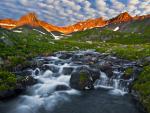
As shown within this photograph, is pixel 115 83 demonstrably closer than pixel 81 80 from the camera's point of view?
No

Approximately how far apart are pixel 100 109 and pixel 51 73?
84.5 feet

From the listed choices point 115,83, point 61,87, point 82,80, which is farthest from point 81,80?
point 115,83

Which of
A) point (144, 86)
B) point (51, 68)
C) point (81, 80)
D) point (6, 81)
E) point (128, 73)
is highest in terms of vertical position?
point (51, 68)

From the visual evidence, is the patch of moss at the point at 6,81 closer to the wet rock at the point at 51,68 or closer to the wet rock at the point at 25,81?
the wet rock at the point at 25,81

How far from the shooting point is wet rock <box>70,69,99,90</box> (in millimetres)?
56403

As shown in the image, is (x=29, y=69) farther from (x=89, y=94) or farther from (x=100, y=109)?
(x=100, y=109)

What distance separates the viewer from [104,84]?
6034cm

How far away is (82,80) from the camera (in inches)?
2227

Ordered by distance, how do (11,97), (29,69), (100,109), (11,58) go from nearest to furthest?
(100,109), (11,97), (29,69), (11,58)

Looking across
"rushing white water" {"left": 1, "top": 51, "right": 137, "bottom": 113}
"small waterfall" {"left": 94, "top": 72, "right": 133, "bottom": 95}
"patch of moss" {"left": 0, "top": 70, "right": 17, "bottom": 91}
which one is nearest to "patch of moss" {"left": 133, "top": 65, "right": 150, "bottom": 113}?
"small waterfall" {"left": 94, "top": 72, "right": 133, "bottom": 95}

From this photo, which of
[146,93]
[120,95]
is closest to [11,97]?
[120,95]

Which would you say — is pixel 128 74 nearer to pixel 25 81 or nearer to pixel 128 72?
pixel 128 72

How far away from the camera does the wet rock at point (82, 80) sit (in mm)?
56403

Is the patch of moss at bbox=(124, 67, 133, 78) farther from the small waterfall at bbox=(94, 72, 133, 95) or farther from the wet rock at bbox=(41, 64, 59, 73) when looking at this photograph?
the wet rock at bbox=(41, 64, 59, 73)
